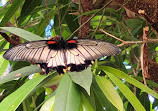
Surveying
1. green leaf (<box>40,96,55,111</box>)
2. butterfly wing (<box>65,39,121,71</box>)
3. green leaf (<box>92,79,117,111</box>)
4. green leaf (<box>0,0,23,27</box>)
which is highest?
green leaf (<box>0,0,23,27</box>)

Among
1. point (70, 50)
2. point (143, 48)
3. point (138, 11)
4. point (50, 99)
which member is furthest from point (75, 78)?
point (138, 11)

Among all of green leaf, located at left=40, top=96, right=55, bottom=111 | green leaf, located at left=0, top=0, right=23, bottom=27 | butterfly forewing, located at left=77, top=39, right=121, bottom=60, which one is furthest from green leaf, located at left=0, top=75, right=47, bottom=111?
green leaf, located at left=0, top=0, right=23, bottom=27

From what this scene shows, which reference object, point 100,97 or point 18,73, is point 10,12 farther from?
point 100,97

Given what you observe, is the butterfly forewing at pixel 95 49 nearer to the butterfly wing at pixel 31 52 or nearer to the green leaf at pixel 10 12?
the butterfly wing at pixel 31 52

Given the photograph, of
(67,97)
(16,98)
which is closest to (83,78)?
(67,97)

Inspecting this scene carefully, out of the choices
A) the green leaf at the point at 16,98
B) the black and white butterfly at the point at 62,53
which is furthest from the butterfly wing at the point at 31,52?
the green leaf at the point at 16,98

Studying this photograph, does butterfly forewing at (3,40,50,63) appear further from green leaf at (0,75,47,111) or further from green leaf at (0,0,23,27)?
green leaf at (0,0,23,27)

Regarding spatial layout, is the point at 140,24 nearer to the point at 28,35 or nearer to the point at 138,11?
the point at 138,11
